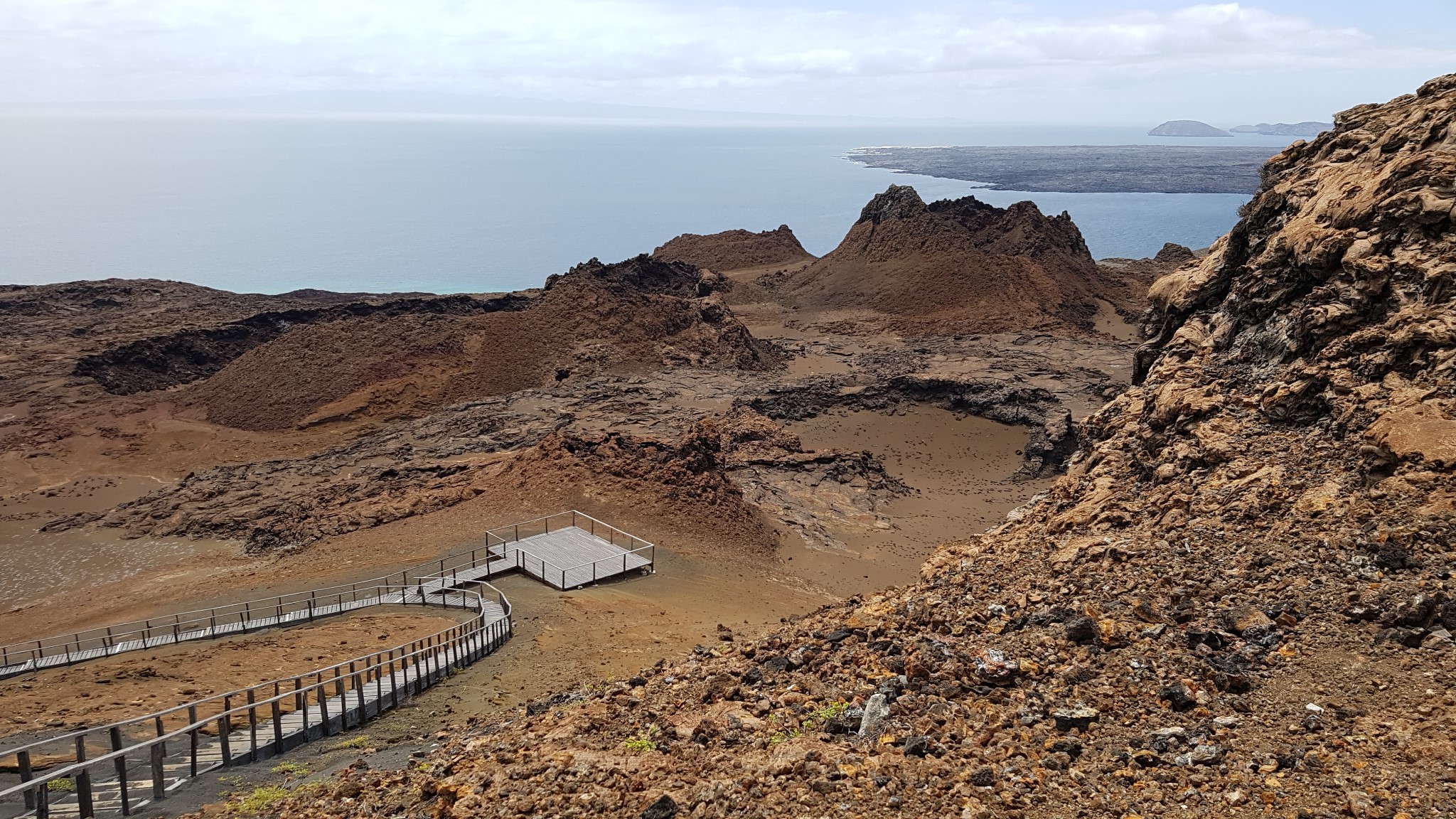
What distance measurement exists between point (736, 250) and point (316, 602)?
2314 inches

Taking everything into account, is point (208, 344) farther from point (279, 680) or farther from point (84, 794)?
point (84, 794)

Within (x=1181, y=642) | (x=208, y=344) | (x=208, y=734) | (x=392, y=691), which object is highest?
(x=1181, y=642)

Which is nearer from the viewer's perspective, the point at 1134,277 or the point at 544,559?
the point at 544,559

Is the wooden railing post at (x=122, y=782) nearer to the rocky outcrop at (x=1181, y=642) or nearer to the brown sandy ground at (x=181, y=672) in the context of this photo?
the rocky outcrop at (x=1181, y=642)

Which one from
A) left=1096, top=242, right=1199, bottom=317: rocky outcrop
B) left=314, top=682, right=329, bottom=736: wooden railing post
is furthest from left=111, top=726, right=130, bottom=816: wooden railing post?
left=1096, top=242, right=1199, bottom=317: rocky outcrop

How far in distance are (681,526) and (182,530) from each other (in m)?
13.6

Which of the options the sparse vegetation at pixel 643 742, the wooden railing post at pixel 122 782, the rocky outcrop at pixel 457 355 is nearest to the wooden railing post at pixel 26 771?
the wooden railing post at pixel 122 782

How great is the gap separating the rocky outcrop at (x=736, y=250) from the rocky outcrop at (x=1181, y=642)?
197 feet

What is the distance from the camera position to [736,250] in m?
72.8

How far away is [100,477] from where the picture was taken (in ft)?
96.5

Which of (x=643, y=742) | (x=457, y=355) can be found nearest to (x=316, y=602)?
(x=643, y=742)

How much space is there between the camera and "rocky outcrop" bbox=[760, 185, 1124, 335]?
51719mm

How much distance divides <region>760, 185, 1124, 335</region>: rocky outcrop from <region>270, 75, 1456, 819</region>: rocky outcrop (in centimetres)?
3861

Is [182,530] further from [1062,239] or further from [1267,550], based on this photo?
[1062,239]
